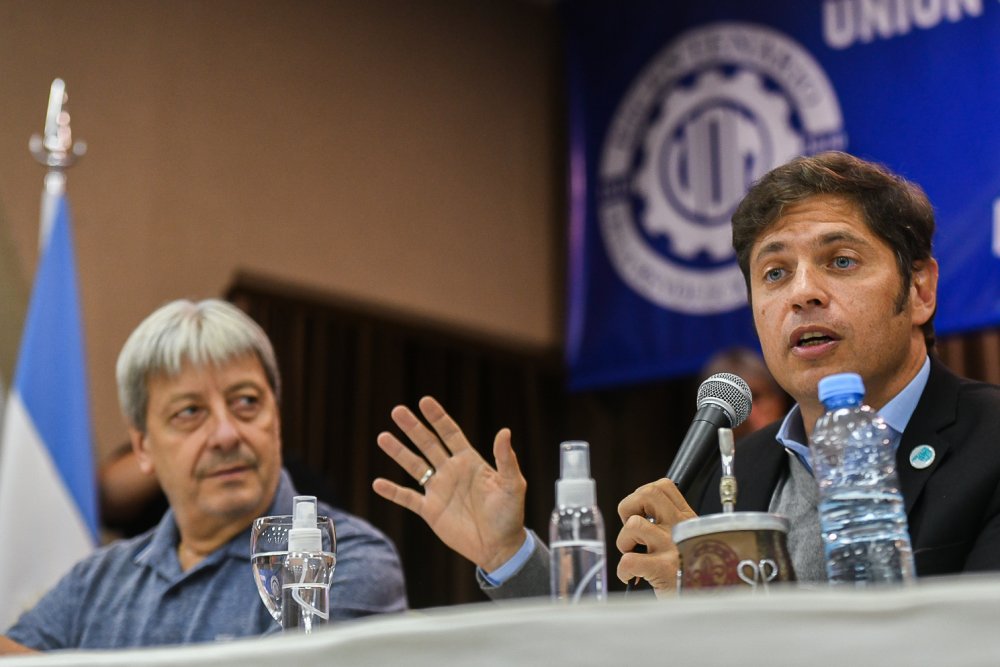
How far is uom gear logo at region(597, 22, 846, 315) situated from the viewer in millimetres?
4895

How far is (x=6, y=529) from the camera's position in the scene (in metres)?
3.24

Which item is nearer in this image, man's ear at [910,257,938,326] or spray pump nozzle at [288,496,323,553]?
spray pump nozzle at [288,496,323,553]

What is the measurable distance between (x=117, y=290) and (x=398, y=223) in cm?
124

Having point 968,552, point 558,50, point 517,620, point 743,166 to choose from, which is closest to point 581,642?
point 517,620

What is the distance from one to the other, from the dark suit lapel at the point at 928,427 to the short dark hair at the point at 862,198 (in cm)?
13

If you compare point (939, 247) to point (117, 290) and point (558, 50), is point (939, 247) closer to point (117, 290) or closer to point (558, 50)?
point (558, 50)

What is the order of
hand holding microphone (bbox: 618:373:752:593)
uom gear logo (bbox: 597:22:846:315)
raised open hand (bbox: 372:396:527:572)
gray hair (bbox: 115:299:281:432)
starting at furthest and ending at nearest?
uom gear logo (bbox: 597:22:846:315) → gray hair (bbox: 115:299:281:432) → raised open hand (bbox: 372:396:527:572) → hand holding microphone (bbox: 618:373:752:593)

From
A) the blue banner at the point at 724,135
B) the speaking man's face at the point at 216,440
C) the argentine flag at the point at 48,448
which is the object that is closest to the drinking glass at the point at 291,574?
the speaking man's face at the point at 216,440

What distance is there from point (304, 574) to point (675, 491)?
1.54ft

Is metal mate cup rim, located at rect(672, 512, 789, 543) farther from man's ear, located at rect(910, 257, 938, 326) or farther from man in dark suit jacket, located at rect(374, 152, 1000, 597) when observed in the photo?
man's ear, located at rect(910, 257, 938, 326)

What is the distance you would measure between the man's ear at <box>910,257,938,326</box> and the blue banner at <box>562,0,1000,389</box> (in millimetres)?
2364

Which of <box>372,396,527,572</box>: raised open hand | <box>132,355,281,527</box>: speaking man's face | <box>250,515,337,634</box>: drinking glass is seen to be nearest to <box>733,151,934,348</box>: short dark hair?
<box>372,396,527,572</box>: raised open hand

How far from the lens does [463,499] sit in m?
1.78

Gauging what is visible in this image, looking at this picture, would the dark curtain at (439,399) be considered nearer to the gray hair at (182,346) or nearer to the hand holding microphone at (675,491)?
the gray hair at (182,346)
